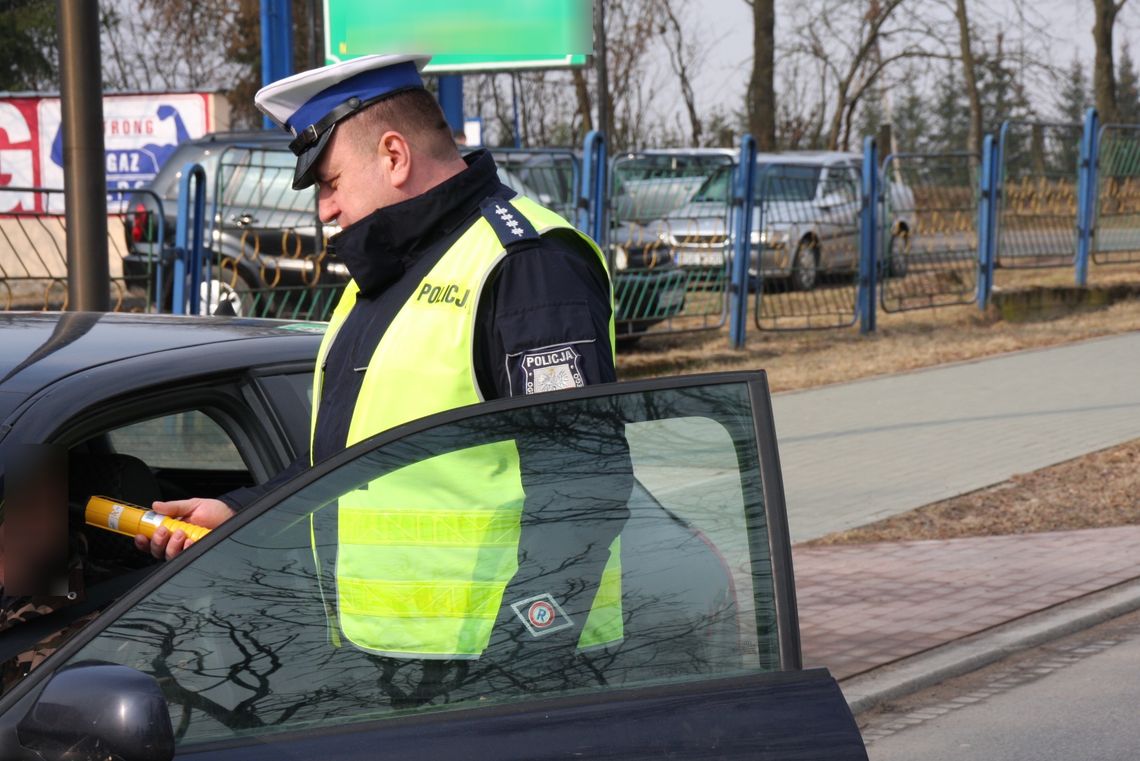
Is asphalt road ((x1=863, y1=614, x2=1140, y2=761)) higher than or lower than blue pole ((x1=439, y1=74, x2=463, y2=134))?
lower

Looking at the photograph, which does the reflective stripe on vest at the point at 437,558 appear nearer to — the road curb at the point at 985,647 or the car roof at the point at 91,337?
the car roof at the point at 91,337

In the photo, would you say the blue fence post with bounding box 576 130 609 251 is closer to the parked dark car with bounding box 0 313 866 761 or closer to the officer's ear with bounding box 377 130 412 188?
the officer's ear with bounding box 377 130 412 188

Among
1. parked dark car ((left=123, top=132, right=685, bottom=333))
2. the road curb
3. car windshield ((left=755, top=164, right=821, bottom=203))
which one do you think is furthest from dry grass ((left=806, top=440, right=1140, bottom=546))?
car windshield ((left=755, top=164, right=821, bottom=203))

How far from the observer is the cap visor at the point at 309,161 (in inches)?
99.7

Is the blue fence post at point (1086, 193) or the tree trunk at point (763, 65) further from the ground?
the tree trunk at point (763, 65)

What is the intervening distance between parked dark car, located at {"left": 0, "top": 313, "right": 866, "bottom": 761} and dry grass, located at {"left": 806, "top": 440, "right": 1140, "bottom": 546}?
5053 millimetres

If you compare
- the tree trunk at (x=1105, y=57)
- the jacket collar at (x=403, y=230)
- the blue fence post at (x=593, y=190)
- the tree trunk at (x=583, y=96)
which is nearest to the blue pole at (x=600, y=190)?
the blue fence post at (x=593, y=190)

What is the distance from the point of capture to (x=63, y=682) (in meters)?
1.71

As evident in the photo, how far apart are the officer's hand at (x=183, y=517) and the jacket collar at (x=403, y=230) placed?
0.43 metres

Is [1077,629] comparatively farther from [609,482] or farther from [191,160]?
[191,160]

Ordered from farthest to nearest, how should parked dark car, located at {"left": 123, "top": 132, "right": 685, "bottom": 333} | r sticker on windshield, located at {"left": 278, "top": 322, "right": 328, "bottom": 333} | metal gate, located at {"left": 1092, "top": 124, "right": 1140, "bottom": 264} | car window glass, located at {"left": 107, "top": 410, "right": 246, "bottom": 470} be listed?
metal gate, located at {"left": 1092, "top": 124, "right": 1140, "bottom": 264}
parked dark car, located at {"left": 123, "top": 132, "right": 685, "bottom": 333}
r sticker on windshield, located at {"left": 278, "top": 322, "right": 328, "bottom": 333}
car window glass, located at {"left": 107, "top": 410, "right": 246, "bottom": 470}

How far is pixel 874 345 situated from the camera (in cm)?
1447

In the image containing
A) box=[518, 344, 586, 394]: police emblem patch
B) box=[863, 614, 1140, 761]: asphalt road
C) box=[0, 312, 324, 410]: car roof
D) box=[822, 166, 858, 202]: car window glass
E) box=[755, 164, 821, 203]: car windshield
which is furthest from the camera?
box=[822, 166, 858, 202]: car window glass

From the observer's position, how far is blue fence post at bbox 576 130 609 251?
11953 mm
